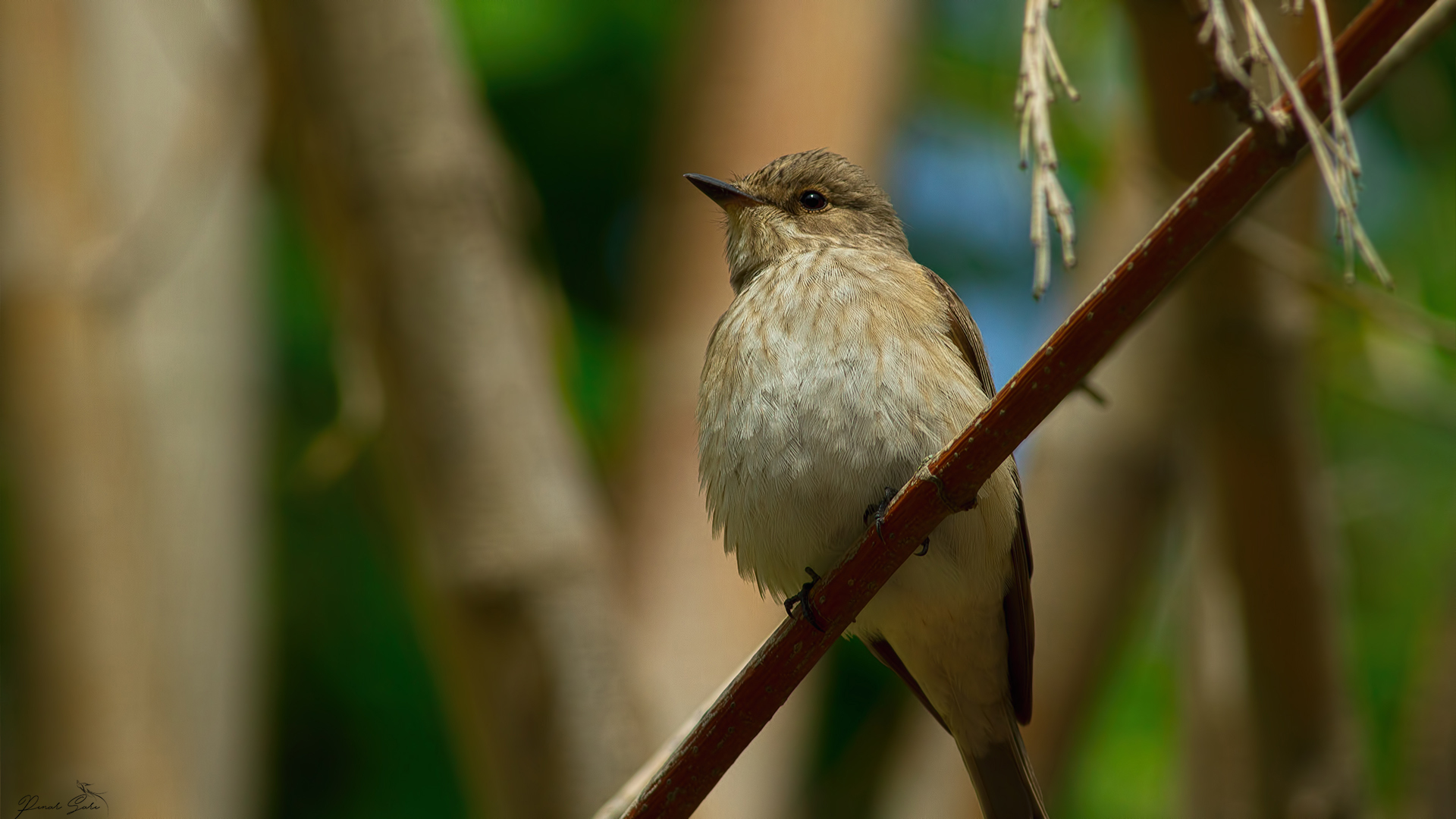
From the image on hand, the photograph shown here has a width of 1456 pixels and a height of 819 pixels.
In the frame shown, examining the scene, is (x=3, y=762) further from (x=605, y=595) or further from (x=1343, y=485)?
(x=1343, y=485)

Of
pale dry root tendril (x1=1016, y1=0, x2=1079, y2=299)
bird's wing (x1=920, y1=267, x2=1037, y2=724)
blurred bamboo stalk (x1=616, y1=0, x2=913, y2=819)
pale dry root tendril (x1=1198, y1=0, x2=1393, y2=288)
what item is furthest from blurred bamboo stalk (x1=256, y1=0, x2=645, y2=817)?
pale dry root tendril (x1=1198, y1=0, x2=1393, y2=288)

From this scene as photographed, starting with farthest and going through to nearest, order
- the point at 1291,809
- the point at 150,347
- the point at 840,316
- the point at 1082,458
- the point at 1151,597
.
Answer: the point at 1151,597 < the point at 150,347 < the point at 1082,458 < the point at 1291,809 < the point at 840,316

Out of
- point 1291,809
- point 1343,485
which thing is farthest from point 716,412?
point 1343,485

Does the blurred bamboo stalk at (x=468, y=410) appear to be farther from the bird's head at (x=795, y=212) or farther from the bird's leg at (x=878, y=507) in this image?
the bird's leg at (x=878, y=507)

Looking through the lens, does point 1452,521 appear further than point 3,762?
Yes

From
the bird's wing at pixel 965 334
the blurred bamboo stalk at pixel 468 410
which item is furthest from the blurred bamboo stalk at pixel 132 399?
the bird's wing at pixel 965 334

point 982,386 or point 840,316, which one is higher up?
point 840,316

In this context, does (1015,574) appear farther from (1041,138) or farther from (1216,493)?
(1041,138)
